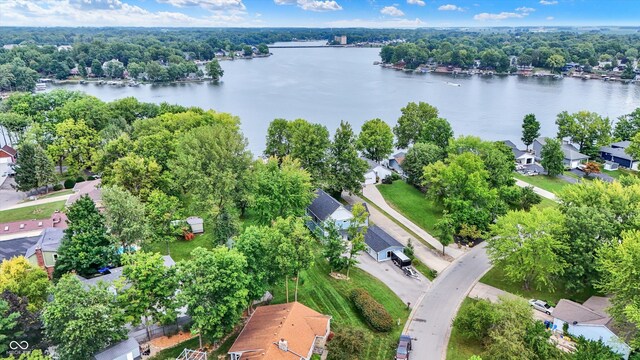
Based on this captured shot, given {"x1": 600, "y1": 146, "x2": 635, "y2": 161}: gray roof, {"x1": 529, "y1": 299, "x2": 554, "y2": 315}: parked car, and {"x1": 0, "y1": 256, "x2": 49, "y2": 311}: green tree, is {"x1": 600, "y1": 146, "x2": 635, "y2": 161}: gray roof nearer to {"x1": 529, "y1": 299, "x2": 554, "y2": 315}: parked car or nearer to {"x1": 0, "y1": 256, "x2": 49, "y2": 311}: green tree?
{"x1": 529, "y1": 299, "x2": 554, "y2": 315}: parked car

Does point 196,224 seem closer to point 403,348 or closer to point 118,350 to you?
point 118,350

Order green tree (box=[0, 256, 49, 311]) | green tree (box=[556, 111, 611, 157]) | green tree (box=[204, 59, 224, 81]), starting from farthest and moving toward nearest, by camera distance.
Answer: green tree (box=[204, 59, 224, 81])
green tree (box=[556, 111, 611, 157])
green tree (box=[0, 256, 49, 311])

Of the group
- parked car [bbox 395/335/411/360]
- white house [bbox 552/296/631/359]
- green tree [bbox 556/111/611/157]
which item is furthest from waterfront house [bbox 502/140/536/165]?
parked car [bbox 395/335/411/360]

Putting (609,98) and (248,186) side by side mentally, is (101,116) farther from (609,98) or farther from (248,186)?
(609,98)

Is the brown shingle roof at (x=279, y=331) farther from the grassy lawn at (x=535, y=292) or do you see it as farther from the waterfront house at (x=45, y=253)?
the waterfront house at (x=45, y=253)

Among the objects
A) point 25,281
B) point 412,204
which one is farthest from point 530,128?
point 25,281
